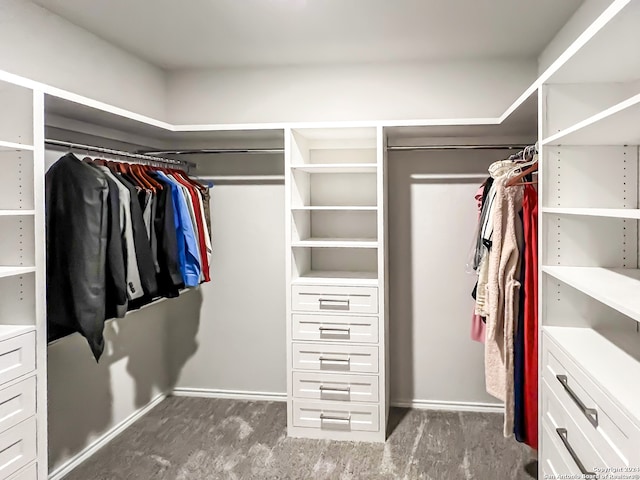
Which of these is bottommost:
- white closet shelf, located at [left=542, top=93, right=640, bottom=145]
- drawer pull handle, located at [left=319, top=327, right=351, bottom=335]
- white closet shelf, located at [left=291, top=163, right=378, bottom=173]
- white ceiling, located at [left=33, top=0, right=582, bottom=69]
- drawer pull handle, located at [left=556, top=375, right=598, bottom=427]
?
drawer pull handle, located at [left=319, top=327, right=351, bottom=335]

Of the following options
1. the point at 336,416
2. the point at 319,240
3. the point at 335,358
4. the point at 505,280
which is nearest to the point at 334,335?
the point at 335,358

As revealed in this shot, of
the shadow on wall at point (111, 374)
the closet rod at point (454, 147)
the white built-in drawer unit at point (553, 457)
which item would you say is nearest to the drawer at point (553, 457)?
the white built-in drawer unit at point (553, 457)

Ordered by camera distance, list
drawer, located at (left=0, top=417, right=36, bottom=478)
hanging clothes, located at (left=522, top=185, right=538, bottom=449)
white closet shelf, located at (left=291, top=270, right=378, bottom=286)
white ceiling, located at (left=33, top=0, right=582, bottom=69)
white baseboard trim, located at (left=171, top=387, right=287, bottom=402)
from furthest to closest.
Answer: white baseboard trim, located at (left=171, top=387, right=287, bottom=402) < white closet shelf, located at (left=291, top=270, right=378, bottom=286) < white ceiling, located at (left=33, top=0, right=582, bottom=69) < hanging clothes, located at (left=522, top=185, right=538, bottom=449) < drawer, located at (left=0, top=417, right=36, bottom=478)

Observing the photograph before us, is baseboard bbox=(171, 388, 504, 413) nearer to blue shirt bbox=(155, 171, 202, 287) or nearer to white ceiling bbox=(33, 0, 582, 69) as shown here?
blue shirt bbox=(155, 171, 202, 287)

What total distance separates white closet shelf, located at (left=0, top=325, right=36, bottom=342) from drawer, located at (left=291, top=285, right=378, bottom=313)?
1.45m

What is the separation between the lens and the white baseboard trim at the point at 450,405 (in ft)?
11.4

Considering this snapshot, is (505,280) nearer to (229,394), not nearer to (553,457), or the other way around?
(553,457)

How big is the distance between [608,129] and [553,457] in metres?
1.25

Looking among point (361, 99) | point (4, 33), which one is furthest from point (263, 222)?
point (4, 33)

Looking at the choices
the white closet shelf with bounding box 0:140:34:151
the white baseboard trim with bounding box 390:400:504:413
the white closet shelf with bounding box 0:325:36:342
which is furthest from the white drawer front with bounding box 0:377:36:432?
the white baseboard trim with bounding box 390:400:504:413

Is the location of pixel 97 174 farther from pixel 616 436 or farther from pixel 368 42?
pixel 616 436

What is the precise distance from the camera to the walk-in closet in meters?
1.96

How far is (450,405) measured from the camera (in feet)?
11.6

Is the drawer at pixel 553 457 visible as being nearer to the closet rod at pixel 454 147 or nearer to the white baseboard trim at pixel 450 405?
the white baseboard trim at pixel 450 405
